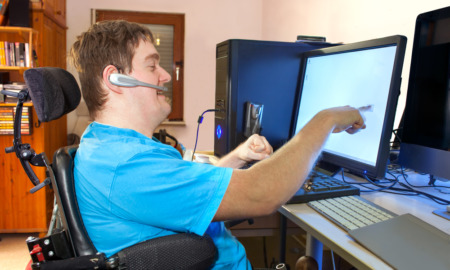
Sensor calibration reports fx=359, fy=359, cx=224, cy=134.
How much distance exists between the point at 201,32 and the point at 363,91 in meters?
2.99

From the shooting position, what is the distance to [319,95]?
1.36 meters

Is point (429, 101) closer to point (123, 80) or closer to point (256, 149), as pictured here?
point (256, 149)

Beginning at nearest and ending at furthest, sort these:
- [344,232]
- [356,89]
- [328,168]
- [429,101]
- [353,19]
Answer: [344,232] → [429,101] → [356,89] → [328,168] → [353,19]

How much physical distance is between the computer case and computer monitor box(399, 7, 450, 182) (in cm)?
54

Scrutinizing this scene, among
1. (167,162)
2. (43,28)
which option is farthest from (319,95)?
(43,28)

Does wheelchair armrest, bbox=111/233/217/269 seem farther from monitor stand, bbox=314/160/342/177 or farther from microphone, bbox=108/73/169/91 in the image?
monitor stand, bbox=314/160/342/177

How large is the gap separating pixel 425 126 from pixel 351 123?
0.27m

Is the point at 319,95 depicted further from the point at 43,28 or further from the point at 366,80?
the point at 43,28

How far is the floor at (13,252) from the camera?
93.4 inches

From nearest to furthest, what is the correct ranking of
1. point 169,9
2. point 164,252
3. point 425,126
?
point 164,252 → point 425,126 → point 169,9

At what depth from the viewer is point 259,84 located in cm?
152

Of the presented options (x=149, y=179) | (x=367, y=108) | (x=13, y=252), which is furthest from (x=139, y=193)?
(x=13, y=252)

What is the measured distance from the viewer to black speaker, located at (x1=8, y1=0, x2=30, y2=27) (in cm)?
268

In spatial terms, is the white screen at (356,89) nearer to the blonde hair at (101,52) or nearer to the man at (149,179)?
the man at (149,179)
